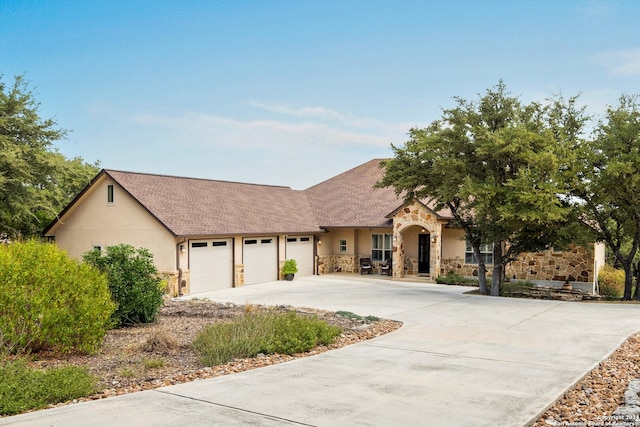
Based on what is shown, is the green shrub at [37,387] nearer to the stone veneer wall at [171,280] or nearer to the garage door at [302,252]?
the stone veneer wall at [171,280]

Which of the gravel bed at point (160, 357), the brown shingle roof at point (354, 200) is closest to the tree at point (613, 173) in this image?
the gravel bed at point (160, 357)

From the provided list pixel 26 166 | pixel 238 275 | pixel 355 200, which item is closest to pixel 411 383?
pixel 238 275

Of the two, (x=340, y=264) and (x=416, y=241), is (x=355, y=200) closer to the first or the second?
(x=340, y=264)

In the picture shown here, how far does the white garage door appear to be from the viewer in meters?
25.0

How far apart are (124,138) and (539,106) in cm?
2295

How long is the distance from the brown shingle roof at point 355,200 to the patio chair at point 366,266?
6.62ft

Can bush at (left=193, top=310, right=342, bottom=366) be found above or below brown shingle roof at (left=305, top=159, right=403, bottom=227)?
below

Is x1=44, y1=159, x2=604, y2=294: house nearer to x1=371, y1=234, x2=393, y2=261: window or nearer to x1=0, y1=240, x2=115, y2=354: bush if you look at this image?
x1=371, y1=234, x2=393, y2=261: window

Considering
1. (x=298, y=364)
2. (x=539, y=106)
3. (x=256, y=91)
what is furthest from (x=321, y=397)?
(x=256, y=91)

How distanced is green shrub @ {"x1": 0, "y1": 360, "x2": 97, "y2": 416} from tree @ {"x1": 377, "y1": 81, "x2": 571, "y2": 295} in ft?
44.6

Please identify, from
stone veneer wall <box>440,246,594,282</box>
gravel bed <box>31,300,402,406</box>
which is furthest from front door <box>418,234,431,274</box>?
gravel bed <box>31,300,402,406</box>

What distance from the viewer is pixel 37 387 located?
702 cm

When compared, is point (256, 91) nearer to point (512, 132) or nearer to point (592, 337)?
point (512, 132)

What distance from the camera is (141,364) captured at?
916 centimetres
